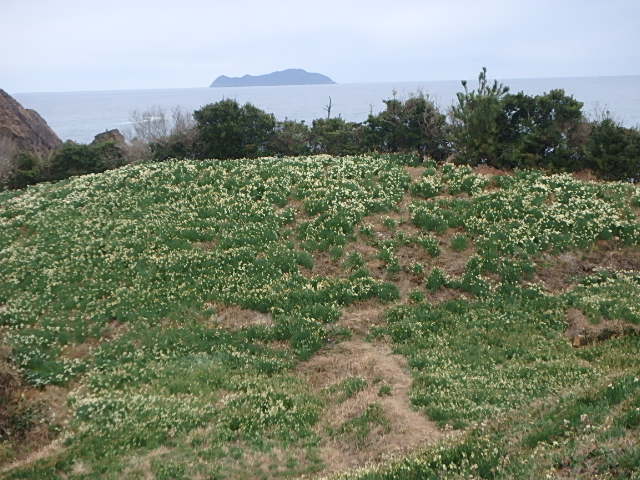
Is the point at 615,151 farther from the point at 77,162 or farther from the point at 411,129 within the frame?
the point at 77,162

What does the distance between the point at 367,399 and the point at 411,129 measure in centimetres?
2630

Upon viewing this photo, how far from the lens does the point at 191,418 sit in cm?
1202

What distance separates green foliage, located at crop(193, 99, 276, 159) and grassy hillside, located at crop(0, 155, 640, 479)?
14150 mm

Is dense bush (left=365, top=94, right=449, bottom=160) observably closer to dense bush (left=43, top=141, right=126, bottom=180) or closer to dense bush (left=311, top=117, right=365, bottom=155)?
dense bush (left=311, top=117, right=365, bottom=155)

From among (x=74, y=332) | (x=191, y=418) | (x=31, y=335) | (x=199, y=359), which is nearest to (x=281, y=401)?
(x=191, y=418)

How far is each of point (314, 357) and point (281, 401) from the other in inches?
106

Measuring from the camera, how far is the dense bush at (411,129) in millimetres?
34656

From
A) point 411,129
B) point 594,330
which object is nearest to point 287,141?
point 411,129

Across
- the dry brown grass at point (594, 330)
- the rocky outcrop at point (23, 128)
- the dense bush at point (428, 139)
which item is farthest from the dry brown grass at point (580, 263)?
the rocky outcrop at point (23, 128)

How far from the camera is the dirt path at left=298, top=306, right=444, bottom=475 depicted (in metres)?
10.5

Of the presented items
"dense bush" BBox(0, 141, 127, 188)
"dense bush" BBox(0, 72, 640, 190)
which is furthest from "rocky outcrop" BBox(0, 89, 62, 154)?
"dense bush" BBox(0, 141, 127, 188)

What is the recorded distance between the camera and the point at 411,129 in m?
35.9

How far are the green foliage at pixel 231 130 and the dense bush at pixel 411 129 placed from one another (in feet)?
28.5

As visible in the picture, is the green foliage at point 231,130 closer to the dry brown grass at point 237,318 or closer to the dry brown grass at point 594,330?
the dry brown grass at point 237,318
